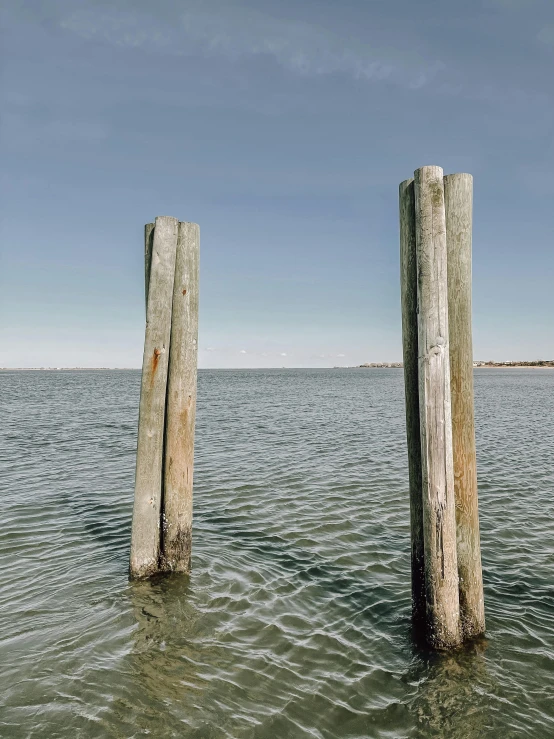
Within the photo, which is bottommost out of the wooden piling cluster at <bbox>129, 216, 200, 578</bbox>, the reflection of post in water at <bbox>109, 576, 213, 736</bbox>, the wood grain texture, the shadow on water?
the shadow on water

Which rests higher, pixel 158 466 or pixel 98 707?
pixel 158 466

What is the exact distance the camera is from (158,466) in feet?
19.1

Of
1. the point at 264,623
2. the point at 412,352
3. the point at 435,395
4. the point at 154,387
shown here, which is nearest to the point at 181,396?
the point at 154,387

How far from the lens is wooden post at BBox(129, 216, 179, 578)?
18.9ft

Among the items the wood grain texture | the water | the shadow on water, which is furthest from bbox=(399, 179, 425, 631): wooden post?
the wood grain texture

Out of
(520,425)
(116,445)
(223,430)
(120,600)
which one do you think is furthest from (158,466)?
(520,425)

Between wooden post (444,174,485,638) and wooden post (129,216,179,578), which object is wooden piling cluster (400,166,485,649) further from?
wooden post (129,216,179,578)

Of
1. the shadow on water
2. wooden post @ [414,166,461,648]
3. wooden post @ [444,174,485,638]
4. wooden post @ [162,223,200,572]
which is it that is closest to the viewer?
the shadow on water

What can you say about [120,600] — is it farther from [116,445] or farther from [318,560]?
[116,445]

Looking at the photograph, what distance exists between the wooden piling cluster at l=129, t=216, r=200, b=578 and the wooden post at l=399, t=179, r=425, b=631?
2.51m

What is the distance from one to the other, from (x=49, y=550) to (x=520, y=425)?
70.0ft

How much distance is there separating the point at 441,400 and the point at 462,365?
40 centimetres

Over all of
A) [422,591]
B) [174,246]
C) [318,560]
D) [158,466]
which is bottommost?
[318,560]

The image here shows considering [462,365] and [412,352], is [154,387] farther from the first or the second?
[462,365]
